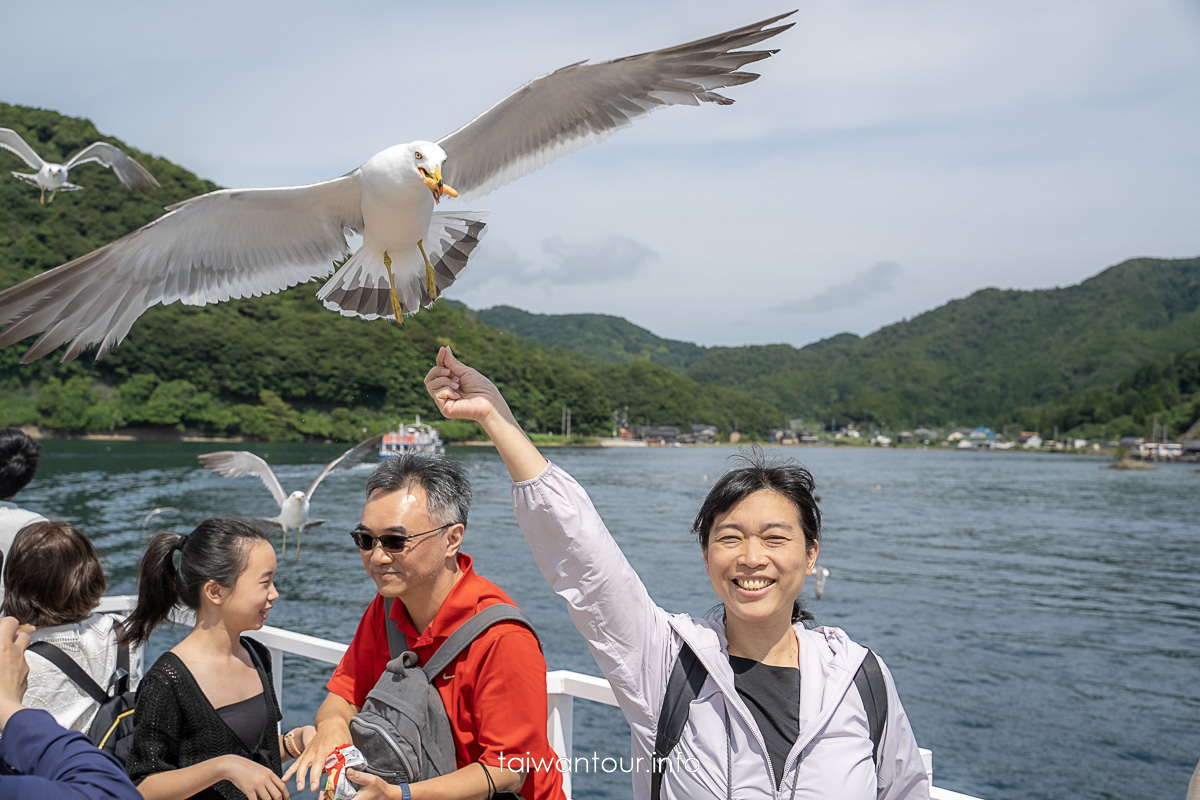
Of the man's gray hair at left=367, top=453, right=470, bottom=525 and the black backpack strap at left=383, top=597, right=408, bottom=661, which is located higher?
the man's gray hair at left=367, top=453, right=470, bottom=525

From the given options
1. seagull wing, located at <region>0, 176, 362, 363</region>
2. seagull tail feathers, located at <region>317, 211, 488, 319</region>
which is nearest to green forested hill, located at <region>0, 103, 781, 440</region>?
seagull wing, located at <region>0, 176, 362, 363</region>

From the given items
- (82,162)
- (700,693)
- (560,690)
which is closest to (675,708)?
(700,693)

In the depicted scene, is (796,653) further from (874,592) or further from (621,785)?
(874,592)

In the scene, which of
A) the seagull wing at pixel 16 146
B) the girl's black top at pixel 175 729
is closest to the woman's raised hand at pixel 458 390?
the girl's black top at pixel 175 729

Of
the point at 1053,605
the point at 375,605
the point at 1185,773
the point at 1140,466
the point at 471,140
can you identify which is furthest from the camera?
the point at 1140,466

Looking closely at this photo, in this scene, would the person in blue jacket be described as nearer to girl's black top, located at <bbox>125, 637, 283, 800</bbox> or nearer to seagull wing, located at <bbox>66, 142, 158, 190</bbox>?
girl's black top, located at <bbox>125, 637, 283, 800</bbox>

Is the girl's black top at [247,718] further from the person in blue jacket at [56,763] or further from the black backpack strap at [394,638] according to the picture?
the person in blue jacket at [56,763]

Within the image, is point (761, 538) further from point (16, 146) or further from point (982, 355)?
point (982, 355)

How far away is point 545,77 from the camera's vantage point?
3064mm

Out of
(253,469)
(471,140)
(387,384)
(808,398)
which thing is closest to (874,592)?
(387,384)

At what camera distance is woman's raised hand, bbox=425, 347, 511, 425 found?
5.71 feet

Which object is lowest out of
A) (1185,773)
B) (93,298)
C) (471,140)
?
(1185,773)

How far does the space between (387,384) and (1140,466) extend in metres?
80.7

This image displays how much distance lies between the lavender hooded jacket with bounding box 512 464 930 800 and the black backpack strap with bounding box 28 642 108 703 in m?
1.68
